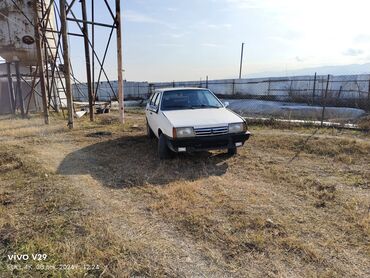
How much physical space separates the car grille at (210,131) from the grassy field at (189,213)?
0.66 meters

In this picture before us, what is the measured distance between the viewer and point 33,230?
338 cm

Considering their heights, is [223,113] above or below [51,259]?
above

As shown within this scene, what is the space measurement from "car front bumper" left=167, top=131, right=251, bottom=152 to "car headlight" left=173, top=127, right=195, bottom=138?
0.07 meters

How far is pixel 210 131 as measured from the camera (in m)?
5.61

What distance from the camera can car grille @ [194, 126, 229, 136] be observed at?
18.3ft

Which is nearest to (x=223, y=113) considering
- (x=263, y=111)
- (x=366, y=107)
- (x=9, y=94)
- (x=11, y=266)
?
(x=11, y=266)

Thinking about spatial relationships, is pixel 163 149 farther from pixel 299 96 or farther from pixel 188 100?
pixel 299 96

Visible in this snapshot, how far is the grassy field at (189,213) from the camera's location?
110 inches

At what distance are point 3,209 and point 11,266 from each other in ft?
4.75

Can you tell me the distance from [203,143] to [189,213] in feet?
6.69

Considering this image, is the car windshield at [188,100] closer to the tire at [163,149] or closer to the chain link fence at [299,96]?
the tire at [163,149]

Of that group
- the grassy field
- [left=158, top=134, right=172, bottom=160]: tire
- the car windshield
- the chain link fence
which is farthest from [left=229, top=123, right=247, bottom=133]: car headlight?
the chain link fence

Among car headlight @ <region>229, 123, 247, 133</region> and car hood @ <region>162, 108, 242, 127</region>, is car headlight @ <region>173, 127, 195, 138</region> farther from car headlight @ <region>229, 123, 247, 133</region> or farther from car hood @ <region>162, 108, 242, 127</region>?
car headlight @ <region>229, 123, 247, 133</region>

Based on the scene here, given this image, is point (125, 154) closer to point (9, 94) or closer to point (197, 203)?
point (197, 203)
